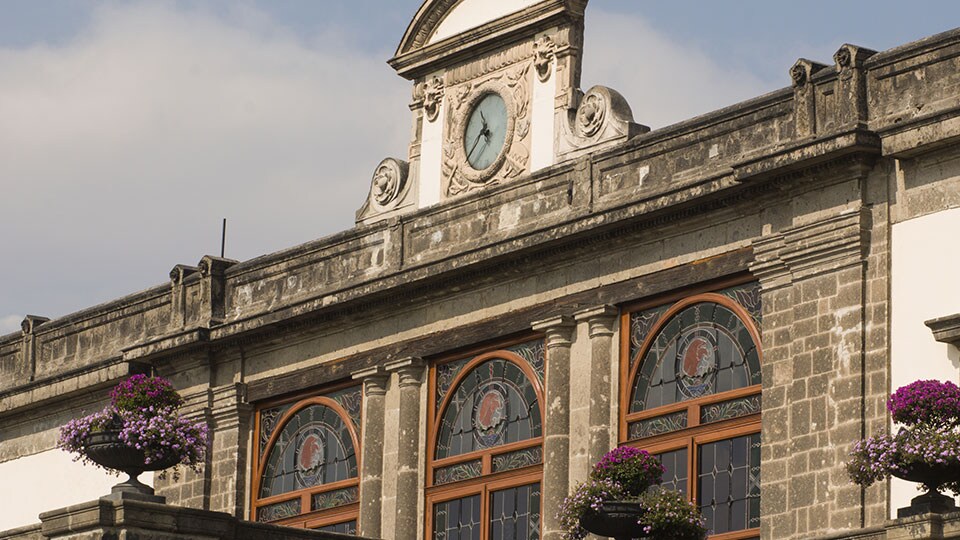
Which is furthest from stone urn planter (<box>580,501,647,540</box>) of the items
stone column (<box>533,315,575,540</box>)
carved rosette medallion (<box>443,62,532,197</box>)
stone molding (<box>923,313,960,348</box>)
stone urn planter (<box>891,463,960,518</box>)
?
carved rosette medallion (<box>443,62,532,197</box>)

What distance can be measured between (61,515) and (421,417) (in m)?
8.51

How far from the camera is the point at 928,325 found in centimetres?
2747

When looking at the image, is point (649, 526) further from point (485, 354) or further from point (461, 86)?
point (461, 86)

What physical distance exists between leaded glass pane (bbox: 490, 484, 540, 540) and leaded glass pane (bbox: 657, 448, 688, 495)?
236cm

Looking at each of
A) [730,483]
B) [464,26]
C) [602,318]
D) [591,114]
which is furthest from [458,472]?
[464,26]

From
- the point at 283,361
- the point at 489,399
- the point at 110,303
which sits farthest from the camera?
the point at 110,303

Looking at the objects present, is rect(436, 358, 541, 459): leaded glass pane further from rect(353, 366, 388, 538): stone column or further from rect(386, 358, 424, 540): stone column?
→ rect(353, 366, 388, 538): stone column

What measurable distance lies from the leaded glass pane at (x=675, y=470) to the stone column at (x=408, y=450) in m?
4.51

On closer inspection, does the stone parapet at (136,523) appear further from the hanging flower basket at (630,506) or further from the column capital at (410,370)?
the column capital at (410,370)

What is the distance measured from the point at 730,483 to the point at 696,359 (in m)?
1.71

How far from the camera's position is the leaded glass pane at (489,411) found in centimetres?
3278

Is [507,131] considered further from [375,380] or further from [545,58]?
[375,380]

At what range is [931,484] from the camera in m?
23.5

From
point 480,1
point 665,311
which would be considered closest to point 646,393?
point 665,311
